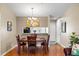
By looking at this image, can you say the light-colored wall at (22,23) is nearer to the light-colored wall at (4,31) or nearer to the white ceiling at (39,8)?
the white ceiling at (39,8)

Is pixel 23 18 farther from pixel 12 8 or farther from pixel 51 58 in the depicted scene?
pixel 51 58

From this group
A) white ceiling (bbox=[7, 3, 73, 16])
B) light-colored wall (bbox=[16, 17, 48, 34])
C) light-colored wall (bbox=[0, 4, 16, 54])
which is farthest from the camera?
light-colored wall (bbox=[16, 17, 48, 34])

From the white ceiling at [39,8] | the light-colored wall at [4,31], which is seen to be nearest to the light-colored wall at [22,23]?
the white ceiling at [39,8]

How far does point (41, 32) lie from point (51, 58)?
7.03 metres

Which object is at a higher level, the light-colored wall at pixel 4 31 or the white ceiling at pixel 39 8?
the white ceiling at pixel 39 8

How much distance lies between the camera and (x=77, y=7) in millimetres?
5648

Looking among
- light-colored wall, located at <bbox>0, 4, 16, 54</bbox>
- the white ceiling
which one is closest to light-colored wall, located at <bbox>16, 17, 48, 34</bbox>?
the white ceiling

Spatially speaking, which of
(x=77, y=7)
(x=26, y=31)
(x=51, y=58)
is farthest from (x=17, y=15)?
(x=51, y=58)

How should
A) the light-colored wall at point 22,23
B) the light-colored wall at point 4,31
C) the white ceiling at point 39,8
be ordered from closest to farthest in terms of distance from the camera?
the light-colored wall at point 4,31 < the white ceiling at point 39,8 < the light-colored wall at point 22,23

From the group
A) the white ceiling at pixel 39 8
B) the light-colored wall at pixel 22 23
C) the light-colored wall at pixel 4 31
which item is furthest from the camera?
the light-colored wall at pixel 22 23

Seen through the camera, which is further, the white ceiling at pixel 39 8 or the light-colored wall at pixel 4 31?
the white ceiling at pixel 39 8

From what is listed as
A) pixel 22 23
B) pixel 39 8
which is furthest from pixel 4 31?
pixel 22 23

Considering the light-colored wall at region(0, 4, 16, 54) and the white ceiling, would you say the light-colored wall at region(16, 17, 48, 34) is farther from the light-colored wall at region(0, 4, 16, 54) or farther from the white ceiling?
the light-colored wall at region(0, 4, 16, 54)

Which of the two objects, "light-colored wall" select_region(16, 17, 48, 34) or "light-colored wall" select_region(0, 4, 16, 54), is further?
"light-colored wall" select_region(16, 17, 48, 34)
